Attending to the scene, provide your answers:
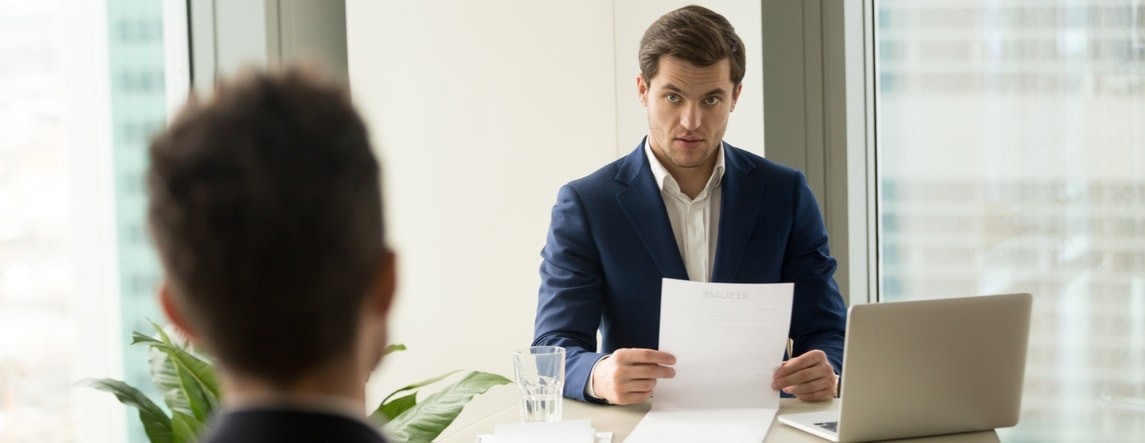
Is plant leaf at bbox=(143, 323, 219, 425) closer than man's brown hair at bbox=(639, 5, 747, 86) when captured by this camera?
Yes

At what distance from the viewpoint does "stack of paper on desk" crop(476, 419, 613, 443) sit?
178 centimetres

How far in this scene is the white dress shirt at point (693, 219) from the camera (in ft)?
8.12

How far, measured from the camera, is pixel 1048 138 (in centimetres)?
319

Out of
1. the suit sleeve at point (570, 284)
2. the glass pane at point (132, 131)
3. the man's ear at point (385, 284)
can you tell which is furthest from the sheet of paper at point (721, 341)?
the glass pane at point (132, 131)

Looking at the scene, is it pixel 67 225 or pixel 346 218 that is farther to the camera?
pixel 67 225

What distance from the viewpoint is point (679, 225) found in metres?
2.49

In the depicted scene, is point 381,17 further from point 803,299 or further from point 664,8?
point 803,299

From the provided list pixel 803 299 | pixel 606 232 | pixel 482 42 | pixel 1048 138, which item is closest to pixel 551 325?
pixel 606 232

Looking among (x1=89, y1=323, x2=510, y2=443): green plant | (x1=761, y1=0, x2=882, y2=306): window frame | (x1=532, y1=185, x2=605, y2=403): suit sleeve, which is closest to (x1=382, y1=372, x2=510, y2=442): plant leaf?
(x1=89, y1=323, x2=510, y2=443): green plant

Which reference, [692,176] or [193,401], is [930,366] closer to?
[692,176]

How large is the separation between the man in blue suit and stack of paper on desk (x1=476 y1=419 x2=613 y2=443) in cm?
A: 48

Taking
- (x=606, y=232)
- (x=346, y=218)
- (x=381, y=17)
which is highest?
(x=381, y=17)

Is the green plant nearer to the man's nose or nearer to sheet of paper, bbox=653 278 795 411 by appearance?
sheet of paper, bbox=653 278 795 411

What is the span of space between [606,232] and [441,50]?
1150 millimetres
